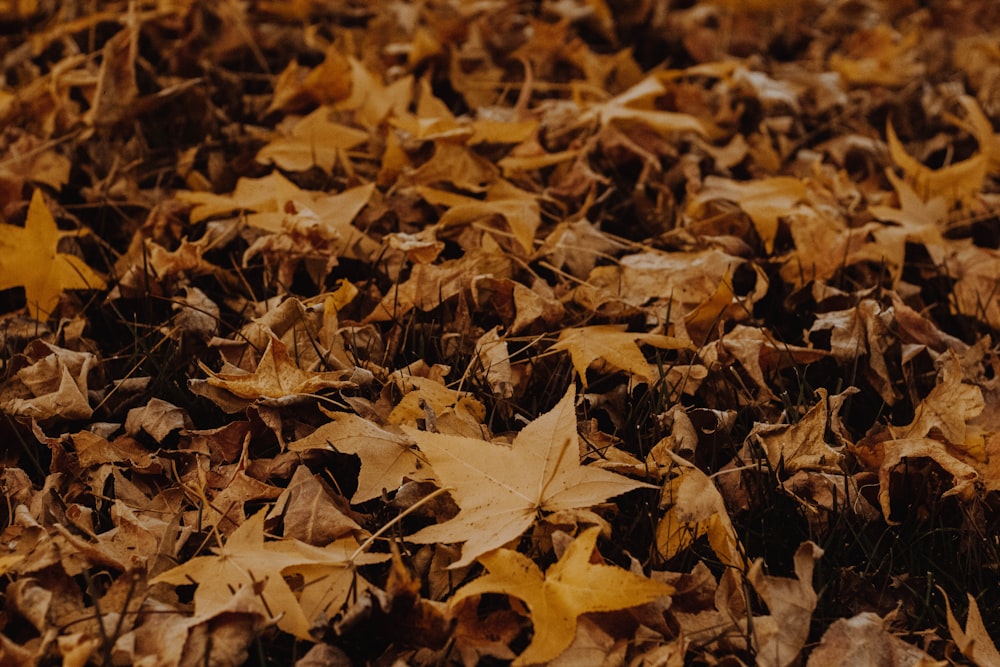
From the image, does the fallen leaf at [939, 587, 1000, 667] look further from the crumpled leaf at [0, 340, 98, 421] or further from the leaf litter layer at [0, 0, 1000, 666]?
the crumpled leaf at [0, 340, 98, 421]

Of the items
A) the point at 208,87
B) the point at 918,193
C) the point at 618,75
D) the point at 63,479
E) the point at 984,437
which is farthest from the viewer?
the point at 618,75

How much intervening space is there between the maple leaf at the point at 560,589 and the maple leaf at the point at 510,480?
0.12ft

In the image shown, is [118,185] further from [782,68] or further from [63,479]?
[782,68]

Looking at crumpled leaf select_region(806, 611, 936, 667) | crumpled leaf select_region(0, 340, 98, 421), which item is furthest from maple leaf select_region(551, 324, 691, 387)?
crumpled leaf select_region(0, 340, 98, 421)

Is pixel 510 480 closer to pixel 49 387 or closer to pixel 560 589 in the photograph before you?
pixel 560 589

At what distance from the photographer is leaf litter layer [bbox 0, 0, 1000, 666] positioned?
39.2 inches

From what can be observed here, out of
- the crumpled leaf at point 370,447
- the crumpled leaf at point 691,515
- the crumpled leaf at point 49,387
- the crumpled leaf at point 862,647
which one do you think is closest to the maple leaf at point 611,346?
the crumpled leaf at point 691,515

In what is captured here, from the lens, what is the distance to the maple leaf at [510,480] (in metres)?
1.01

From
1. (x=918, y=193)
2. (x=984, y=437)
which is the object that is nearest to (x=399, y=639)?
(x=984, y=437)

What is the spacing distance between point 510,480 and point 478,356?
0.34 metres

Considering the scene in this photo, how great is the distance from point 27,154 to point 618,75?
1404 mm

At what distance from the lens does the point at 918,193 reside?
1949mm

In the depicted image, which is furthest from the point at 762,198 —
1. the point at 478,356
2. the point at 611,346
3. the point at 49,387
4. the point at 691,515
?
the point at 49,387

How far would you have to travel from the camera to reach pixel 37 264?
1.43m
